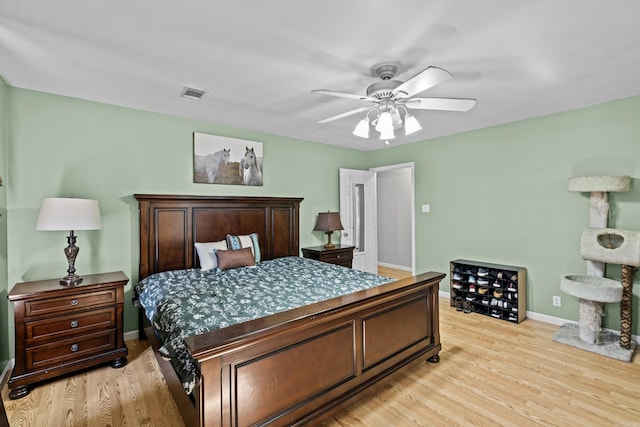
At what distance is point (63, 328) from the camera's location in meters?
2.53

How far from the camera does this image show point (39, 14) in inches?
68.2

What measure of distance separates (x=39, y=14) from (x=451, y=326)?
4.36 meters

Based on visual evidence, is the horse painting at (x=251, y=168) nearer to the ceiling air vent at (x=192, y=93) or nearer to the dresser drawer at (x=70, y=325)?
the ceiling air vent at (x=192, y=93)

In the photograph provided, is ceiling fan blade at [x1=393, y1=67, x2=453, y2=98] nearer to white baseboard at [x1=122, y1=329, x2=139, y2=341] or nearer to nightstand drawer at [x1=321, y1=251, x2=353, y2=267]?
nightstand drawer at [x1=321, y1=251, x2=353, y2=267]

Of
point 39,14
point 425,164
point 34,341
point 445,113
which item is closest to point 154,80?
point 39,14

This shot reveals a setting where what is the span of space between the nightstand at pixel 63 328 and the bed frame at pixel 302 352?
36 centimetres

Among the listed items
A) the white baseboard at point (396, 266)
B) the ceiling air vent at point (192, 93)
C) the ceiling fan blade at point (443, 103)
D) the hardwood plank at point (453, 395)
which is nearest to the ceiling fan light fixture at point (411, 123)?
the ceiling fan blade at point (443, 103)

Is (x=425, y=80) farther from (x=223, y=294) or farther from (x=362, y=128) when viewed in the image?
(x=223, y=294)

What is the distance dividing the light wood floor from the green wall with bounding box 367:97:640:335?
112 cm

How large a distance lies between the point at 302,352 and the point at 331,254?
267 centimetres

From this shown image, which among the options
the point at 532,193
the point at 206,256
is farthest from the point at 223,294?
the point at 532,193

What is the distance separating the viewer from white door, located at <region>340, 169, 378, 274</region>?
5.41m

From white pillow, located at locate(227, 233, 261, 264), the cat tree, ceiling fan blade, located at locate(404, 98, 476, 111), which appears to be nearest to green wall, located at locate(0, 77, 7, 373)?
white pillow, located at locate(227, 233, 261, 264)

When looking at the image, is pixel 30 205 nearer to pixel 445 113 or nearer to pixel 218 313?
pixel 218 313
